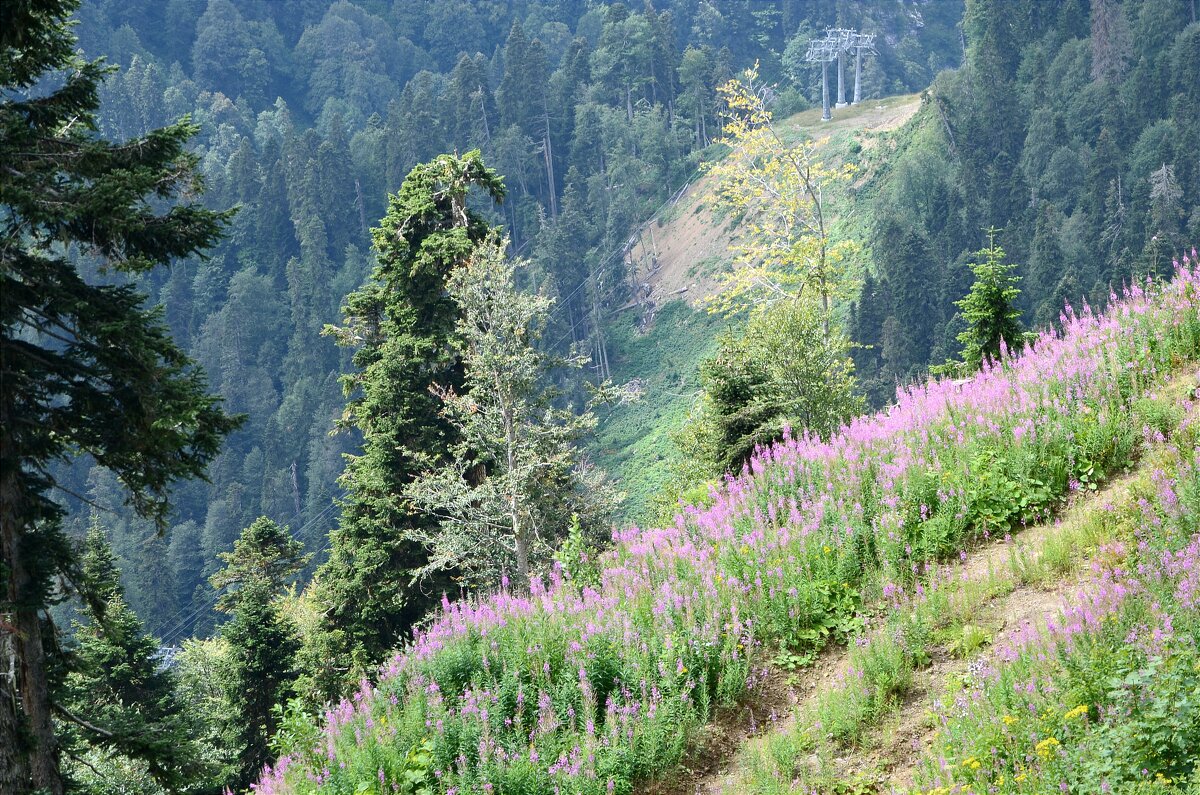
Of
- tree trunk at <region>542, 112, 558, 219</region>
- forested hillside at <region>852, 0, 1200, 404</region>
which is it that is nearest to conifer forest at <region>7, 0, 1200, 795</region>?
forested hillside at <region>852, 0, 1200, 404</region>

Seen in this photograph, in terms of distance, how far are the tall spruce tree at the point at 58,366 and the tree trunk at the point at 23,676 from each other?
0.03 ft

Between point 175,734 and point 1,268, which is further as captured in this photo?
point 175,734

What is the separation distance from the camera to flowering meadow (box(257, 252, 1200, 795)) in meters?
6.51

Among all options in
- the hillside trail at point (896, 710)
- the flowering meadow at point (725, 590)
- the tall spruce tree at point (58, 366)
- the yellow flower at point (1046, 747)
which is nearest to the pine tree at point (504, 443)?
the tall spruce tree at point (58, 366)

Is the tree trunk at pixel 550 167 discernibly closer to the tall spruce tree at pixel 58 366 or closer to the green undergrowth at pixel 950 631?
the tall spruce tree at pixel 58 366

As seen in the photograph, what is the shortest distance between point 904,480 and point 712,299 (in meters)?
19.6

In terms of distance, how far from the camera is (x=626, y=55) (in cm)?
14100

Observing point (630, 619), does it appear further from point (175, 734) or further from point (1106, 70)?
point (1106, 70)

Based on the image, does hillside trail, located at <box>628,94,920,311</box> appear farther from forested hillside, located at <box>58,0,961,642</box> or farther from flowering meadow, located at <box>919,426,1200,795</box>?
flowering meadow, located at <box>919,426,1200,795</box>

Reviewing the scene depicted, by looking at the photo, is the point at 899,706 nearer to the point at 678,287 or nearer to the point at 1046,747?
the point at 1046,747

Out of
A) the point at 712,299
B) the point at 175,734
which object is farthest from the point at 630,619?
the point at 712,299

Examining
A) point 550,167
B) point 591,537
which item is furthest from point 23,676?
point 550,167

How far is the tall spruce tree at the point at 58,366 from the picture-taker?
27.2 feet

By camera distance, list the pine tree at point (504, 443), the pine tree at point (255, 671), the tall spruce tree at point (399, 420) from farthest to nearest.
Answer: the pine tree at point (255, 671) → the tall spruce tree at point (399, 420) → the pine tree at point (504, 443)
